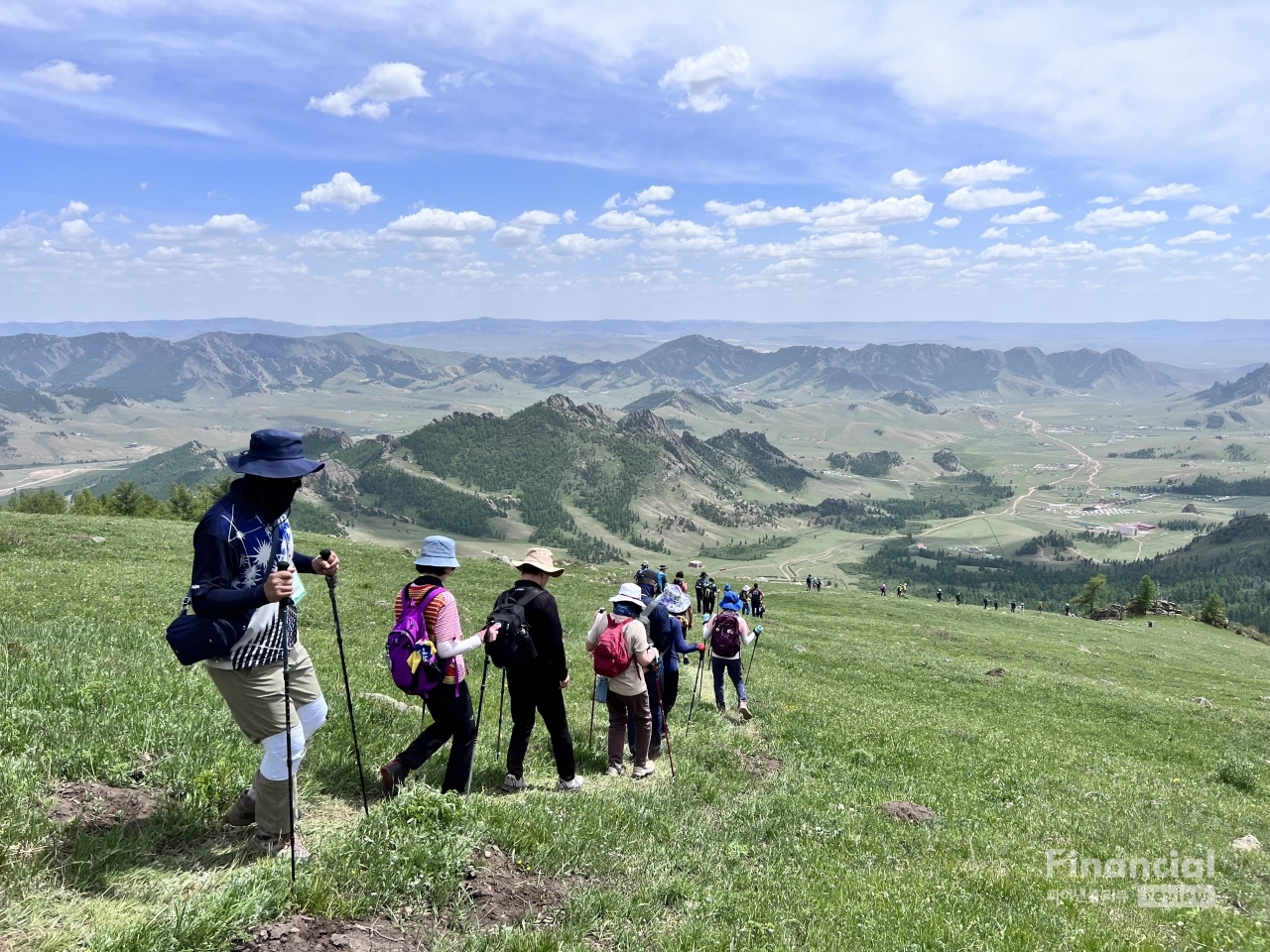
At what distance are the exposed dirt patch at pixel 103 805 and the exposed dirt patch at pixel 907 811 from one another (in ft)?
36.1

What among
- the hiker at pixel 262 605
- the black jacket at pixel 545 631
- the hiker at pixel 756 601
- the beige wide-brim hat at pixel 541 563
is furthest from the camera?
the hiker at pixel 756 601

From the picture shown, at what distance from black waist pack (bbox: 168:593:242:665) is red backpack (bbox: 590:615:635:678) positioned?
258 inches

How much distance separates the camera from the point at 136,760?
8.07m

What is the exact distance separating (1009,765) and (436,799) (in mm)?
14988

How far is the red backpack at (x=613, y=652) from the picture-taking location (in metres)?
11.7

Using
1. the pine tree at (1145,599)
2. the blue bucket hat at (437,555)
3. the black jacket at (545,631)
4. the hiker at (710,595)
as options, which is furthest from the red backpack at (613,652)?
the pine tree at (1145,599)

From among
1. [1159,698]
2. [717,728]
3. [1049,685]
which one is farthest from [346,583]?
[1159,698]

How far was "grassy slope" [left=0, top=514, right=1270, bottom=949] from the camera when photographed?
20.1 feet

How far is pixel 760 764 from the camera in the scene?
47.7 ft

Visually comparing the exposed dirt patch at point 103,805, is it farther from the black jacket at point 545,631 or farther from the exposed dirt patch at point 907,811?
the exposed dirt patch at point 907,811

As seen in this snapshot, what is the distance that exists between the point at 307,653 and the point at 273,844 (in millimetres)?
2609

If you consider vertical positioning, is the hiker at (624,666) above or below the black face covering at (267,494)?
below

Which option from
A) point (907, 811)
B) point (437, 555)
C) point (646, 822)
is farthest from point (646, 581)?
point (437, 555)

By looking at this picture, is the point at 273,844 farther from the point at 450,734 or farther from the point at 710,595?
the point at 710,595
